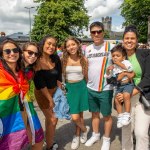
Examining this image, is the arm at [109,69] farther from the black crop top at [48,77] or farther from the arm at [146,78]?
the black crop top at [48,77]

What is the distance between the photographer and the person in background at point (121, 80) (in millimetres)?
4137

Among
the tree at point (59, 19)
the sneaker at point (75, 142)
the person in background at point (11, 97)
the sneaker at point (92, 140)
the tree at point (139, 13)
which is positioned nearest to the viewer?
the person in background at point (11, 97)

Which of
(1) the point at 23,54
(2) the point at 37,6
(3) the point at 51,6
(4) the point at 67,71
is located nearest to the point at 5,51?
(1) the point at 23,54

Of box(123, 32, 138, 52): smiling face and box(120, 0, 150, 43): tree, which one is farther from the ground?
box(120, 0, 150, 43): tree

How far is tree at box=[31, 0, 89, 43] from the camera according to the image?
39.3 metres

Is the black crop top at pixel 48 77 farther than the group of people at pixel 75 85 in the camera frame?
Yes

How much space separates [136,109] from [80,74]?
1242 millimetres

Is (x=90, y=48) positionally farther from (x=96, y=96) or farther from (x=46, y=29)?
(x=46, y=29)

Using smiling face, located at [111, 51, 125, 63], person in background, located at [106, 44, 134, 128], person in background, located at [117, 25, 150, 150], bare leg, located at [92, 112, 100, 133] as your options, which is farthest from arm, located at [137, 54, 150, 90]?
bare leg, located at [92, 112, 100, 133]

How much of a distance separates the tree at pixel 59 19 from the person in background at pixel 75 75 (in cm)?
3407

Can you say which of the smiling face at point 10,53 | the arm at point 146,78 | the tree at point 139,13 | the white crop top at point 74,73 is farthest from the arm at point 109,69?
the tree at point 139,13

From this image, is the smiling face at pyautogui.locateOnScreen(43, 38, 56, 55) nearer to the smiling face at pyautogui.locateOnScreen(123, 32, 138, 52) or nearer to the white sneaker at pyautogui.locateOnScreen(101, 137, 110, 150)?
the smiling face at pyautogui.locateOnScreen(123, 32, 138, 52)

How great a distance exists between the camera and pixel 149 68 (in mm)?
3885

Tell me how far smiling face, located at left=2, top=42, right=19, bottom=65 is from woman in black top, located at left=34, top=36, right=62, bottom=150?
2.54 ft
